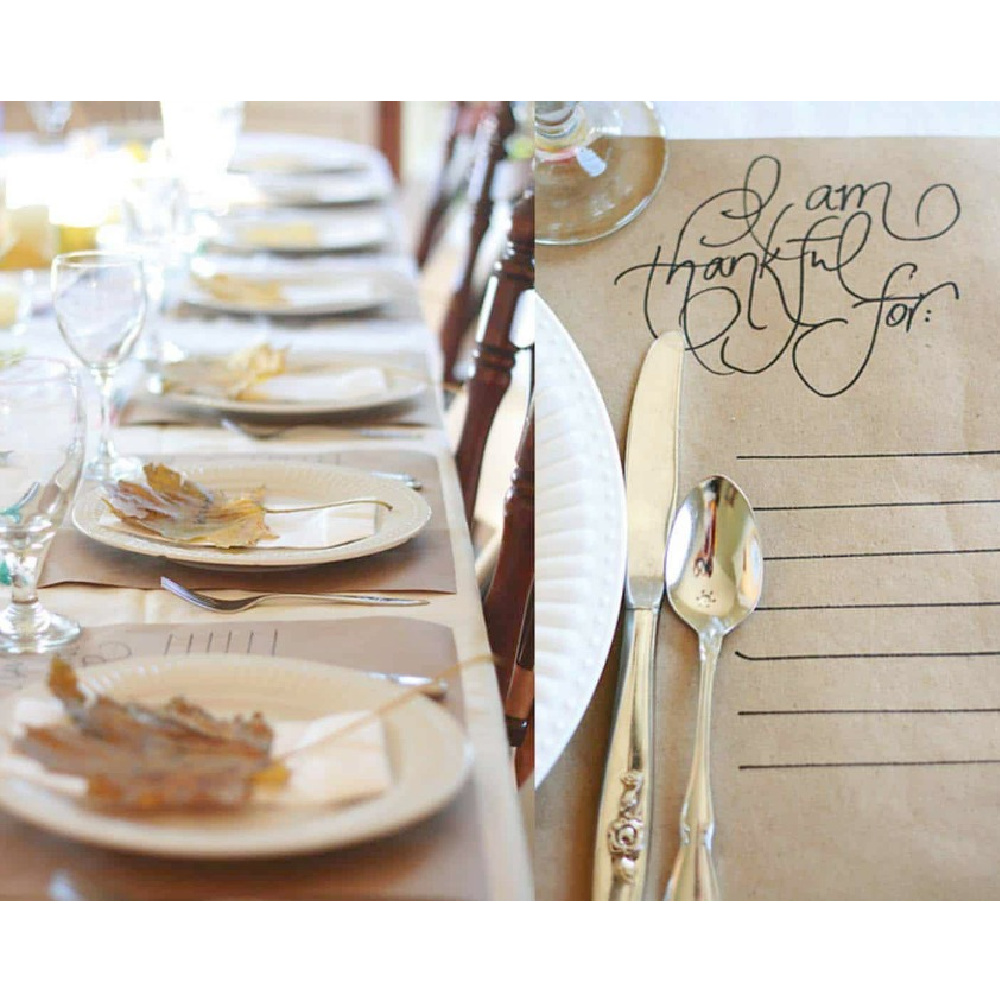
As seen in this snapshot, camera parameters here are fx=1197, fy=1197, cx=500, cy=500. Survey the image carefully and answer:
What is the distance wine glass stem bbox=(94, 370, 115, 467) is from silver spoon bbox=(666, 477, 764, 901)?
0.66 meters

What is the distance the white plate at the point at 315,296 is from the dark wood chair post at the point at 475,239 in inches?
10.4

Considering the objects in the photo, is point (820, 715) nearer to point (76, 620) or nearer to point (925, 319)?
point (925, 319)

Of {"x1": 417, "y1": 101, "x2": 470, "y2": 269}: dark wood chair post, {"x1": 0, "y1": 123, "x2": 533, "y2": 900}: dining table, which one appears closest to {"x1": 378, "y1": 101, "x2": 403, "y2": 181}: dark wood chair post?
{"x1": 417, "y1": 101, "x2": 470, "y2": 269}: dark wood chair post

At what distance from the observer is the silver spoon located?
557mm

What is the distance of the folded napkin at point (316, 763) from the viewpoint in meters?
0.52

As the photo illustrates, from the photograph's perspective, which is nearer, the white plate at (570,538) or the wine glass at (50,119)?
the white plate at (570,538)

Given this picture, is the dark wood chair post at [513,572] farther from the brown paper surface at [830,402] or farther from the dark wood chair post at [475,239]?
the dark wood chair post at [475,239]

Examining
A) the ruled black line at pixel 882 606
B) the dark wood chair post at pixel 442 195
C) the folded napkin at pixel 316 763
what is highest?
the ruled black line at pixel 882 606

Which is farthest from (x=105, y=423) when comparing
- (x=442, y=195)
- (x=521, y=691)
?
(x=442, y=195)

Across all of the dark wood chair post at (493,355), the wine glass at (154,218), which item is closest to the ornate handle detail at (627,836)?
the dark wood chair post at (493,355)

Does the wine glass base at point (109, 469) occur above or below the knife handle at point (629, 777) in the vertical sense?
below

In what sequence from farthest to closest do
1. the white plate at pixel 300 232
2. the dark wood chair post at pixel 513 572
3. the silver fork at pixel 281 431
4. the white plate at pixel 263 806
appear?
1. the white plate at pixel 300 232
2. the silver fork at pixel 281 431
3. the dark wood chair post at pixel 513 572
4. the white plate at pixel 263 806

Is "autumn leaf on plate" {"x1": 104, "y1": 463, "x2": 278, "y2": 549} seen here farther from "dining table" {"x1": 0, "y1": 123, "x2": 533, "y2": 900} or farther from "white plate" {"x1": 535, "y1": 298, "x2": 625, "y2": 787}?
"white plate" {"x1": 535, "y1": 298, "x2": 625, "y2": 787}

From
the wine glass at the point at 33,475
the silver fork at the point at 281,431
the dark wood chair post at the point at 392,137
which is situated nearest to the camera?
the wine glass at the point at 33,475
